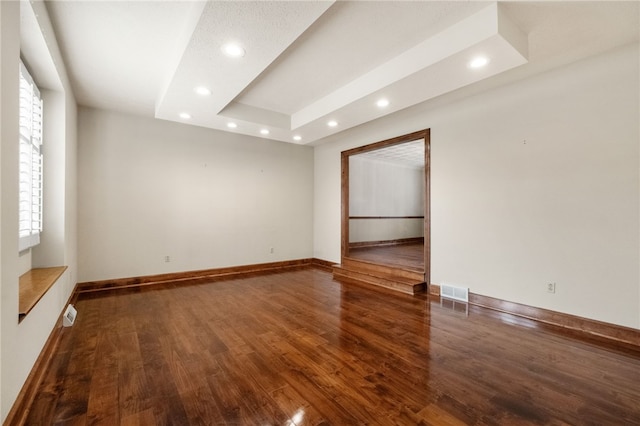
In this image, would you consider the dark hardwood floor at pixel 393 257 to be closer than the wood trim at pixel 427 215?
No

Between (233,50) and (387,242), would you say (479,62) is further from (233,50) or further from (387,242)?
(387,242)

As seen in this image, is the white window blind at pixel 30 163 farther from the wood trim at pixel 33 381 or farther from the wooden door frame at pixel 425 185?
the wooden door frame at pixel 425 185

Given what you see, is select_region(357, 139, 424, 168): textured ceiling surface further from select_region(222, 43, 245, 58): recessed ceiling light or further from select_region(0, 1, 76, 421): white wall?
select_region(0, 1, 76, 421): white wall

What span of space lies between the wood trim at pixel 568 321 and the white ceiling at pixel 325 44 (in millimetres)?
2623

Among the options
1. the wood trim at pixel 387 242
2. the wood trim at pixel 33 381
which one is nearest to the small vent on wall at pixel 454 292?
the wood trim at pixel 387 242

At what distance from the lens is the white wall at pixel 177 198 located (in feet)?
14.1

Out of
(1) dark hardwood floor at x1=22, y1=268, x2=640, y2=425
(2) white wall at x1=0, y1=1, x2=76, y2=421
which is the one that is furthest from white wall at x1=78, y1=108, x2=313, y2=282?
(1) dark hardwood floor at x1=22, y1=268, x2=640, y2=425

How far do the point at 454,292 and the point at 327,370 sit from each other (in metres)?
2.56

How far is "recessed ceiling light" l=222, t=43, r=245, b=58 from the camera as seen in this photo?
8.09ft

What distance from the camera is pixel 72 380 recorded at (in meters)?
1.96

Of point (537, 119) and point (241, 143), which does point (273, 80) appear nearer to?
point (241, 143)

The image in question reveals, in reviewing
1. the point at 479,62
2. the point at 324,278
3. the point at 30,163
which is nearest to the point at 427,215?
the point at 324,278

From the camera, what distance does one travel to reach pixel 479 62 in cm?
261

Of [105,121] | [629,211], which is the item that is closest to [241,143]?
[105,121]
